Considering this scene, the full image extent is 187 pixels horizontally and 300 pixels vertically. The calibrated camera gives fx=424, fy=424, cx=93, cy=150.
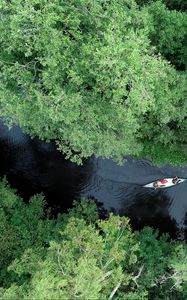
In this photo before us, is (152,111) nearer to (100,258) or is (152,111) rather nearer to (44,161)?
(100,258)

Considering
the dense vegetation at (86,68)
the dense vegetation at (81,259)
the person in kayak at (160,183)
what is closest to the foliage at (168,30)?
the dense vegetation at (86,68)

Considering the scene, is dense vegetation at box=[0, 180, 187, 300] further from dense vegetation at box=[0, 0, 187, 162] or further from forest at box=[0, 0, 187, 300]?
dense vegetation at box=[0, 0, 187, 162]

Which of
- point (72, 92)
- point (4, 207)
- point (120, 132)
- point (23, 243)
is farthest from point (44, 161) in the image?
point (72, 92)

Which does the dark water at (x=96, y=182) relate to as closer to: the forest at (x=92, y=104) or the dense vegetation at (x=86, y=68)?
the forest at (x=92, y=104)

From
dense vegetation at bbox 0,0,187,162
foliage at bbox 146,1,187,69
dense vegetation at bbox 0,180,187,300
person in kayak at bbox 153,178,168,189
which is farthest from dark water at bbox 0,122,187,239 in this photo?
foliage at bbox 146,1,187,69

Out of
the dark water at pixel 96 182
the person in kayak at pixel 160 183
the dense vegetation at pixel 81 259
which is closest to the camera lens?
the dense vegetation at pixel 81 259

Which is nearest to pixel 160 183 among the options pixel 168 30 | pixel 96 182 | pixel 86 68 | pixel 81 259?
pixel 96 182

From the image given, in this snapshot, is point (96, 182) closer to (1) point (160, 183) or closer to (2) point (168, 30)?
(1) point (160, 183)
